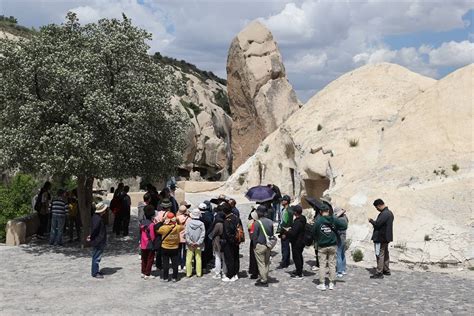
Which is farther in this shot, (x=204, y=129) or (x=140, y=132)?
(x=204, y=129)

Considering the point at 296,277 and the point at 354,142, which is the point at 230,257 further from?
the point at 354,142

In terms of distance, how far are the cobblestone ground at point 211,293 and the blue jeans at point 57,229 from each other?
250cm

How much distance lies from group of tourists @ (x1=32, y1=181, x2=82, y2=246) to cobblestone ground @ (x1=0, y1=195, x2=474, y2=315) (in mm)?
2551

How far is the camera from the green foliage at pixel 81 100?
50.3 ft

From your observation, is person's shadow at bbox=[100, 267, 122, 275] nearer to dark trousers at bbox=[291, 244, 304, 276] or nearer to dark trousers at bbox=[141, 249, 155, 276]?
dark trousers at bbox=[141, 249, 155, 276]

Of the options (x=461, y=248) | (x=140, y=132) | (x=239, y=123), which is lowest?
(x=461, y=248)

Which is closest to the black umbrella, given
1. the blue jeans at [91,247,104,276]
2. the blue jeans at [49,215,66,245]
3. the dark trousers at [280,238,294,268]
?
the dark trousers at [280,238,294,268]

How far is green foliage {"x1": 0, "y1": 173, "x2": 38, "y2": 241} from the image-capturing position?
20.3 meters

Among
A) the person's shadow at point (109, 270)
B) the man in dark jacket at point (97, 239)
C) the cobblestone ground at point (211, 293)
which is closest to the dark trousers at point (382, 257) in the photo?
the cobblestone ground at point (211, 293)

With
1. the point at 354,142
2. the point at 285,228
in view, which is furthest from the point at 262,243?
the point at 354,142

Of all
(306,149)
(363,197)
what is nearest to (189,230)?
(363,197)

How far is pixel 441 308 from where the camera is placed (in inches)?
419

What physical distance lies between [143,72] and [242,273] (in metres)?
7.91

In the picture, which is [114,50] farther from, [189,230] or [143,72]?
[189,230]
